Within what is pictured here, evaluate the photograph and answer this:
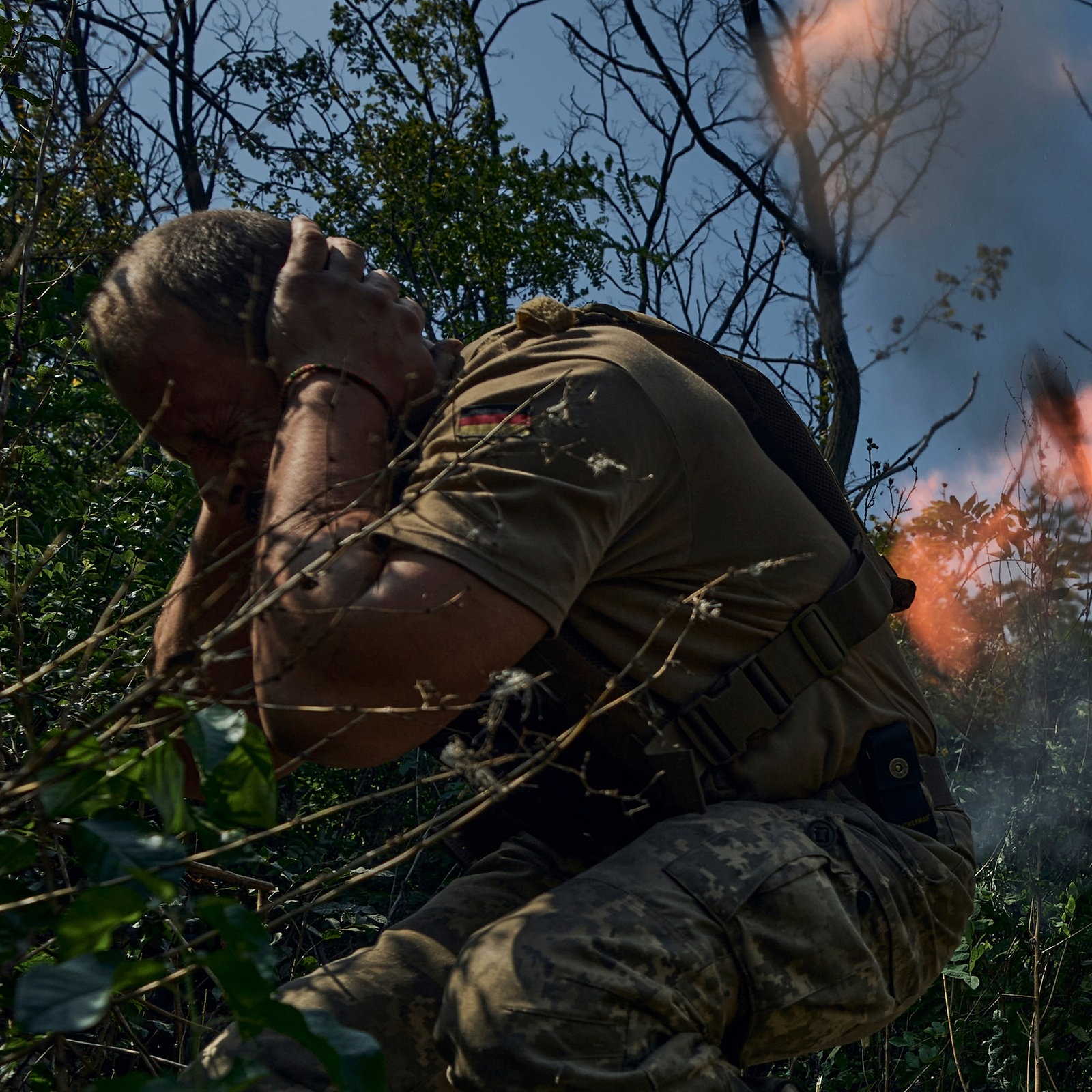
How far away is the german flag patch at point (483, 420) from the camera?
169 cm

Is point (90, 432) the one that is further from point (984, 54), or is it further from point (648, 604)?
point (984, 54)

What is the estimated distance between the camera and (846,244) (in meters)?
7.72

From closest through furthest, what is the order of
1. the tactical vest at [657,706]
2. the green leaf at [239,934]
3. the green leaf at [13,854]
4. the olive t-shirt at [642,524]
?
the green leaf at [239,934] < the green leaf at [13,854] < the olive t-shirt at [642,524] < the tactical vest at [657,706]

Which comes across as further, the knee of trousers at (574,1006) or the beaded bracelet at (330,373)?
the beaded bracelet at (330,373)

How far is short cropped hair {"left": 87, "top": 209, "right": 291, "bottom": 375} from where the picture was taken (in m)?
2.08

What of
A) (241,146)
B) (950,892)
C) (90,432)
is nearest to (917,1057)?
(950,892)

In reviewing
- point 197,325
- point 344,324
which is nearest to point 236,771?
point 344,324

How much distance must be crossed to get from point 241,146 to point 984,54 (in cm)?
621

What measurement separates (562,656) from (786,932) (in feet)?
1.71

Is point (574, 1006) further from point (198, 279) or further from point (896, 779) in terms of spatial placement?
point (198, 279)

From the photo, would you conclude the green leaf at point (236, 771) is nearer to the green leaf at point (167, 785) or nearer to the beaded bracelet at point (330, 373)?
the green leaf at point (167, 785)

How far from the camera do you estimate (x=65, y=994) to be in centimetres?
91

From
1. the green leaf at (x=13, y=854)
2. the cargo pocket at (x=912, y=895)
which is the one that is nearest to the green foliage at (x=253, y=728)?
the green leaf at (x=13, y=854)

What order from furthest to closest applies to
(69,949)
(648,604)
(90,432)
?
(90,432)
(648,604)
(69,949)
